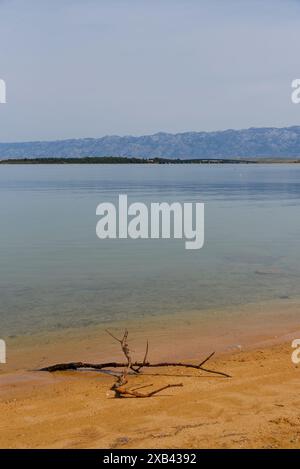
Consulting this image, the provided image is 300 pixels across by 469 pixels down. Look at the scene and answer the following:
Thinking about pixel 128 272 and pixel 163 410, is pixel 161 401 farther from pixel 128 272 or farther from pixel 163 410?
pixel 128 272

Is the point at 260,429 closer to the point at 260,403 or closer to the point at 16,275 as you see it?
the point at 260,403

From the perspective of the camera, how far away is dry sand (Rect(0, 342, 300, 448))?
8.23 meters

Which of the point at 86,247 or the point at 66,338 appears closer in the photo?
the point at 66,338

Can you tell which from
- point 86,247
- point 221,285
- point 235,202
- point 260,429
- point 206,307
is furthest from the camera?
point 235,202

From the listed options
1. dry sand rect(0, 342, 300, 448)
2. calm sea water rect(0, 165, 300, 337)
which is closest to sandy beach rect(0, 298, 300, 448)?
dry sand rect(0, 342, 300, 448)

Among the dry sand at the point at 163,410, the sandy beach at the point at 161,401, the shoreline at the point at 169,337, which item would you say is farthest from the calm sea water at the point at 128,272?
the dry sand at the point at 163,410

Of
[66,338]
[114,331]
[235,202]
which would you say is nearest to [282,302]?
[114,331]

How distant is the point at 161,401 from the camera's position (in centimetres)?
990

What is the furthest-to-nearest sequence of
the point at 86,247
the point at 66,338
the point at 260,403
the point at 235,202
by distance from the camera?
the point at 235,202, the point at 86,247, the point at 66,338, the point at 260,403

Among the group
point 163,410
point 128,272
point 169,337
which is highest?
point 128,272

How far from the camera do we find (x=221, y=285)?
20.0m

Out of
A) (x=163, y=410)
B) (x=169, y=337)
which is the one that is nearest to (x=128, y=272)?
(x=169, y=337)

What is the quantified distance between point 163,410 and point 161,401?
454mm
